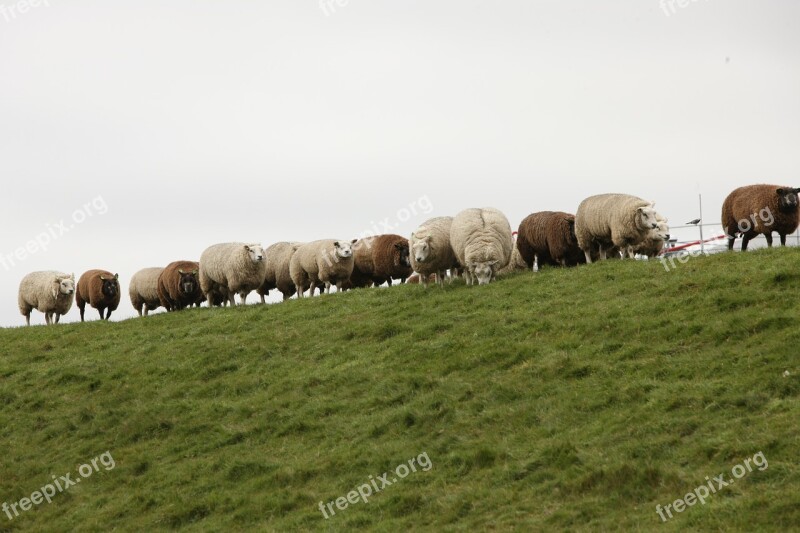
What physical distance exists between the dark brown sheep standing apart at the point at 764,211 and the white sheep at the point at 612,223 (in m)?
1.94

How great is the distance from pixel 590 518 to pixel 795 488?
90.2 inches

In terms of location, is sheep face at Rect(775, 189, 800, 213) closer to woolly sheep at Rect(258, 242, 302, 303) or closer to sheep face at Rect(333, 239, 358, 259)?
sheep face at Rect(333, 239, 358, 259)

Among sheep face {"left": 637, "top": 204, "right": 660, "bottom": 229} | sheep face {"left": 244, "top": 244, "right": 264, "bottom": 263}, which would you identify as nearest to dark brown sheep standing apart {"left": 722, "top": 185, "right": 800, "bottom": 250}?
sheep face {"left": 637, "top": 204, "right": 660, "bottom": 229}

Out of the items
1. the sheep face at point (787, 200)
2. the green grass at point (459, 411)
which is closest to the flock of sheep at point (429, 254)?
the sheep face at point (787, 200)

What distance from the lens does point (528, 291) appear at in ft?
73.8

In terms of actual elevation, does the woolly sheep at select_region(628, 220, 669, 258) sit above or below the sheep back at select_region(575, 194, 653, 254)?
below

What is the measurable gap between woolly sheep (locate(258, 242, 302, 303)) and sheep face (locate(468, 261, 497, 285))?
11566 mm

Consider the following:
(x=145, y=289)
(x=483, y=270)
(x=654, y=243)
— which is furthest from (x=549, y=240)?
(x=145, y=289)

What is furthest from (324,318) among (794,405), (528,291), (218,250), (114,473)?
(794,405)

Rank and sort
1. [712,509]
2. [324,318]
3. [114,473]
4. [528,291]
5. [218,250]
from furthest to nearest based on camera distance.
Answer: [218,250]
[324,318]
[528,291]
[114,473]
[712,509]

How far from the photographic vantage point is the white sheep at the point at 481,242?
2495 centimetres

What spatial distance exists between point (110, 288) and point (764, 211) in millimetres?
23645

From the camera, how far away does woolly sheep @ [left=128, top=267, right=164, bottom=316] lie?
126 feet

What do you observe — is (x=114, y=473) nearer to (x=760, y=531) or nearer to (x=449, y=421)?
(x=449, y=421)
